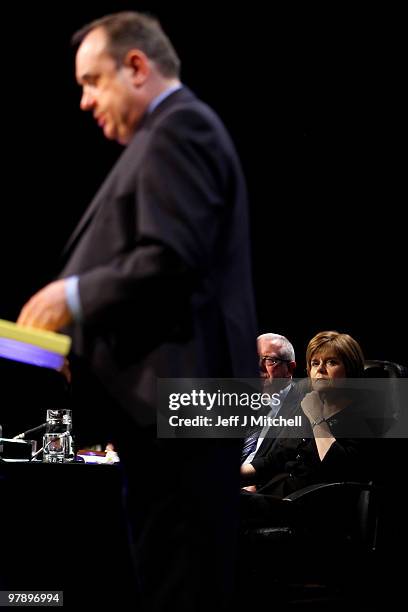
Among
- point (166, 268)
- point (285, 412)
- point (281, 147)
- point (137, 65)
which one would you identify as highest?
point (281, 147)

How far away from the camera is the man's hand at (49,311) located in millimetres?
1103

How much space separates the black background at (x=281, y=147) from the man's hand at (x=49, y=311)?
2614 millimetres

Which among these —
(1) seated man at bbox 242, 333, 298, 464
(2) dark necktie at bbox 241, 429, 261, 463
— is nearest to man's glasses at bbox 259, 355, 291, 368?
(1) seated man at bbox 242, 333, 298, 464

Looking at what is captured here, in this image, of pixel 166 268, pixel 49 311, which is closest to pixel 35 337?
pixel 49 311

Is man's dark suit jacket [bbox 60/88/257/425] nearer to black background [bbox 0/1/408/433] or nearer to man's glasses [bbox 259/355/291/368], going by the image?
man's glasses [bbox 259/355/291/368]

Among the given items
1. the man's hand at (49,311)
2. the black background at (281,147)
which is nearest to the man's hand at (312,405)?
the black background at (281,147)

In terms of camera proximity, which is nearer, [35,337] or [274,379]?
[35,337]

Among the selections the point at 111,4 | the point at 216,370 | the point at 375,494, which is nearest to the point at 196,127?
the point at 216,370

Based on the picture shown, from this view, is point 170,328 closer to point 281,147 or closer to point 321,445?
point 321,445

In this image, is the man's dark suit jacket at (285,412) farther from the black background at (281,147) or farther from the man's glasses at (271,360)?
the black background at (281,147)

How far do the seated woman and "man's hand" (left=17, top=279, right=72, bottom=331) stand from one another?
1.69 meters

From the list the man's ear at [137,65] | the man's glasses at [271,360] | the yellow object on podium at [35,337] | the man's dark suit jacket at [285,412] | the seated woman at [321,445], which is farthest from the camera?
the man's glasses at [271,360]

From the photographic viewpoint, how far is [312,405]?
2.93 m

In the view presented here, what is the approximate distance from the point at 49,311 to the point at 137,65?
17.6 inches
